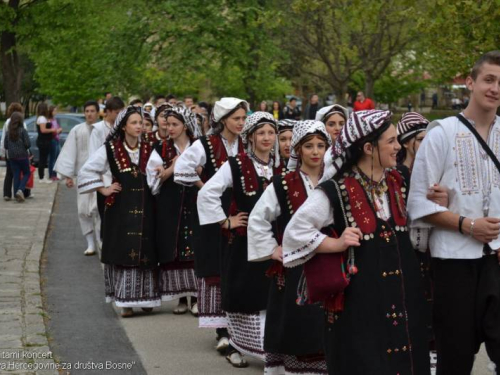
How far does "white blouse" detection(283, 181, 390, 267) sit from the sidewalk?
2608mm

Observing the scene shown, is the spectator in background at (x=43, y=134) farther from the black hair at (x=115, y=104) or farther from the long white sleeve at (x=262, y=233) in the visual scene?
the long white sleeve at (x=262, y=233)

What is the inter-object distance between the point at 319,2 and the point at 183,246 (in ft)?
21.4

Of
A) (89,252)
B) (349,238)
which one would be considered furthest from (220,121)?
(89,252)

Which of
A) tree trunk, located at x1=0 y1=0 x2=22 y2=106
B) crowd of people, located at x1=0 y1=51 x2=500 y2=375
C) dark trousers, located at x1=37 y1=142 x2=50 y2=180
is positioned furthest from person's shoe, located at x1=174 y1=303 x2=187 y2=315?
tree trunk, located at x1=0 y1=0 x2=22 y2=106

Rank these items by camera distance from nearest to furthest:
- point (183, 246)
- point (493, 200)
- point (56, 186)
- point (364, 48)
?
point (493, 200)
point (183, 246)
point (56, 186)
point (364, 48)

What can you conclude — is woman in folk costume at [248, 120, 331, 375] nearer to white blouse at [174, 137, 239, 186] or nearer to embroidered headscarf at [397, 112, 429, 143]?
embroidered headscarf at [397, 112, 429, 143]

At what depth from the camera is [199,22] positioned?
2523 cm

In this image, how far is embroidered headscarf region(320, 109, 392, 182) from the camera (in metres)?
5.23

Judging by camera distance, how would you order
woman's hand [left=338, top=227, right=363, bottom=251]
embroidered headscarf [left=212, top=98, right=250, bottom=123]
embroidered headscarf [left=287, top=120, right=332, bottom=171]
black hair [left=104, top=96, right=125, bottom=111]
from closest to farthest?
woman's hand [left=338, top=227, right=363, bottom=251], embroidered headscarf [left=287, top=120, right=332, bottom=171], embroidered headscarf [left=212, top=98, right=250, bottom=123], black hair [left=104, top=96, right=125, bottom=111]

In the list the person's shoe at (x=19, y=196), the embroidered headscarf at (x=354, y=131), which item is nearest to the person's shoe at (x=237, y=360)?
the embroidered headscarf at (x=354, y=131)

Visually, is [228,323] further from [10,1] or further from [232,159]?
[10,1]

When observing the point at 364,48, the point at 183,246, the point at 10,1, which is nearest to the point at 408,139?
the point at 183,246

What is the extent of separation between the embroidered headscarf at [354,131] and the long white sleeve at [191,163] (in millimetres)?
3570

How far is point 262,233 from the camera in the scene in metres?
6.21
